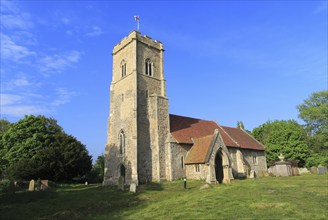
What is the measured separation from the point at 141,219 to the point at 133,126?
56.2ft

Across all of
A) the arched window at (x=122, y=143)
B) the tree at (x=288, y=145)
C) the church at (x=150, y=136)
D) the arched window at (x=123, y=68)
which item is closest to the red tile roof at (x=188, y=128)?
the church at (x=150, y=136)

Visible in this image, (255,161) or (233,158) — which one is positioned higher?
(233,158)

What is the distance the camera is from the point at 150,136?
99.1 feet

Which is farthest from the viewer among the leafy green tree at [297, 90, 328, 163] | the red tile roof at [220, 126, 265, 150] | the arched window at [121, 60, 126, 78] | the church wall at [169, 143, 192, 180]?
the leafy green tree at [297, 90, 328, 163]

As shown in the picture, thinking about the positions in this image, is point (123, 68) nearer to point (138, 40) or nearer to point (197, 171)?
point (138, 40)

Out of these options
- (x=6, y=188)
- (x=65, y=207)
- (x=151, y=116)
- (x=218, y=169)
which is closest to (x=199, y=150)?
(x=218, y=169)

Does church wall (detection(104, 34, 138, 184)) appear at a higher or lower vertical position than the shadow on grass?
higher

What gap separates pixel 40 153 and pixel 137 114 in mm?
18293

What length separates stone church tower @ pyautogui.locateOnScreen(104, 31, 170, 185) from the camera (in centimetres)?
2895

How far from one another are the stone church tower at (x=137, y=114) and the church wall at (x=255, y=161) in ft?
45.9

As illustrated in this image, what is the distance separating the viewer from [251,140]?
42.8 meters

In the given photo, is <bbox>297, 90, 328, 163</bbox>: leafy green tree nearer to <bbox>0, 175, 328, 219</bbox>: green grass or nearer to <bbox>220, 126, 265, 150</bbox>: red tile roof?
<bbox>220, 126, 265, 150</bbox>: red tile roof

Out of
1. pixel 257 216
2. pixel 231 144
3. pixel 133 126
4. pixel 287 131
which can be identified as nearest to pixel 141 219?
pixel 257 216

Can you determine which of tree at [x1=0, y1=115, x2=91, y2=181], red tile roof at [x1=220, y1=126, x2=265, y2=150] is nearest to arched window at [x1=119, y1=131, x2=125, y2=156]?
tree at [x1=0, y1=115, x2=91, y2=181]
